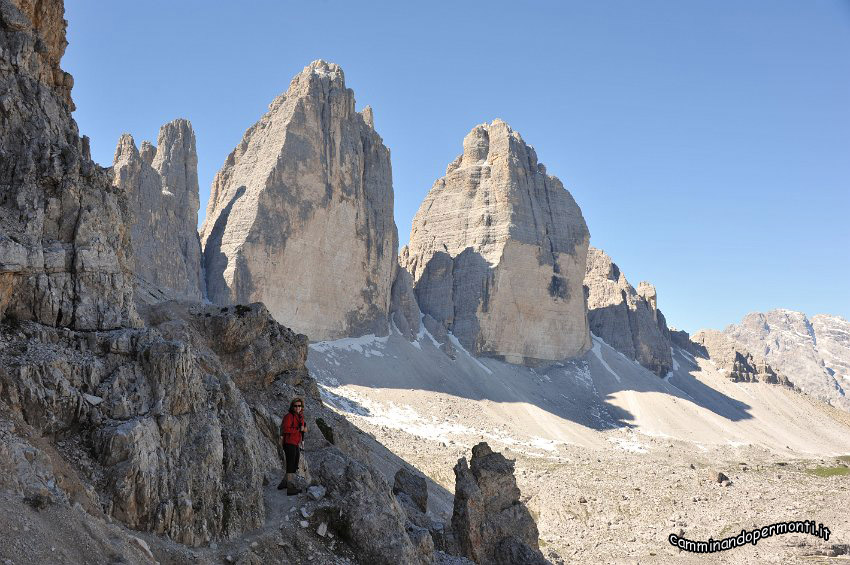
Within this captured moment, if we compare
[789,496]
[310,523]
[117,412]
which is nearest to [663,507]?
[789,496]

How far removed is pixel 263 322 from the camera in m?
21.9

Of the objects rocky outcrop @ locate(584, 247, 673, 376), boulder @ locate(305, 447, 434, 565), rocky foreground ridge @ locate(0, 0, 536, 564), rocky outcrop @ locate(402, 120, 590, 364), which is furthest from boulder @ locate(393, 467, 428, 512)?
rocky outcrop @ locate(584, 247, 673, 376)

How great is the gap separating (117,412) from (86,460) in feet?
3.37

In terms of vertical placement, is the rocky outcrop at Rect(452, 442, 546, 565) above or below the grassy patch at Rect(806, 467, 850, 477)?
above

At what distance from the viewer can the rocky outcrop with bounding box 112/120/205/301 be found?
72062 mm

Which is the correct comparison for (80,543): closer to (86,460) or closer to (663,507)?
(86,460)

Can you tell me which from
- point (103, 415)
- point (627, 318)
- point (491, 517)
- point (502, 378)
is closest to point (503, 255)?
point (502, 378)

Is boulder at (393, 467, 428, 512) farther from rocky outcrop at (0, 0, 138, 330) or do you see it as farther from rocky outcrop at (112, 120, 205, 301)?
rocky outcrop at (112, 120, 205, 301)

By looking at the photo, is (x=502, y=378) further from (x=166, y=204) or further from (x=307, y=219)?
(x=166, y=204)

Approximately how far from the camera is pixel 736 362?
128 m

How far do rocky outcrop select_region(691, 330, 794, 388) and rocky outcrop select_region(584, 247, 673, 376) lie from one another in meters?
8.41

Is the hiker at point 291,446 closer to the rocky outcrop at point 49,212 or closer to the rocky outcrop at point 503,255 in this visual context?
the rocky outcrop at point 49,212

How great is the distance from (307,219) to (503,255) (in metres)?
30.8

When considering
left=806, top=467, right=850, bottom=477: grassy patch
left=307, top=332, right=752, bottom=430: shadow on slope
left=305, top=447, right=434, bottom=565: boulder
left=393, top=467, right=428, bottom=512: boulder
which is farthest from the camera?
left=307, top=332, right=752, bottom=430: shadow on slope
